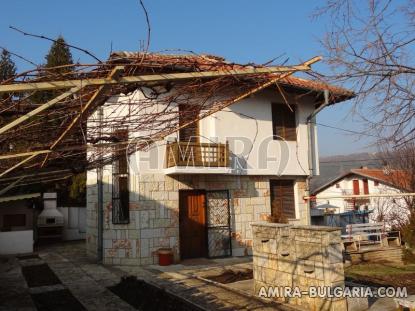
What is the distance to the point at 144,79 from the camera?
9.43ft

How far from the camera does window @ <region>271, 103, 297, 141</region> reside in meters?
14.4

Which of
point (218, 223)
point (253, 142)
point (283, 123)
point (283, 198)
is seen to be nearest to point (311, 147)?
point (283, 123)

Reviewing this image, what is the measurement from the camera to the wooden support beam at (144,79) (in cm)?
264

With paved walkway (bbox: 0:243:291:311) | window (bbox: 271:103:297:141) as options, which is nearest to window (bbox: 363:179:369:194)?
window (bbox: 271:103:297:141)

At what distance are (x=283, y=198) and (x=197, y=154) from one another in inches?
169

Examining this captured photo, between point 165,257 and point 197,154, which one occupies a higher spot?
point 197,154

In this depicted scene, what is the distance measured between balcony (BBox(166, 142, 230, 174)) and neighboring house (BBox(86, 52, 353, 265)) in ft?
0.10

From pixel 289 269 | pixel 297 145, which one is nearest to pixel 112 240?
pixel 289 269

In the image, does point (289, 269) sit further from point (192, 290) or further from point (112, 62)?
point (112, 62)

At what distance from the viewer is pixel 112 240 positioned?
11.7 meters

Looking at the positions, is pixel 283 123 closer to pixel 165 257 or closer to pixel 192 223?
pixel 192 223

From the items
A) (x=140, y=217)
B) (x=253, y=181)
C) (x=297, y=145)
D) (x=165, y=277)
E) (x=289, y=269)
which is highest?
(x=297, y=145)

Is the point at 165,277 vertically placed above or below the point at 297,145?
below

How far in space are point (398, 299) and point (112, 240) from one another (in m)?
8.11
